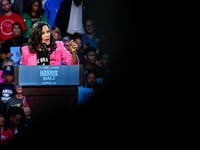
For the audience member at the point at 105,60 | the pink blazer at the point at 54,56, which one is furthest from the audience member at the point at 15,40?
the pink blazer at the point at 54,56

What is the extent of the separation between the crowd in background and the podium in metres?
1.26

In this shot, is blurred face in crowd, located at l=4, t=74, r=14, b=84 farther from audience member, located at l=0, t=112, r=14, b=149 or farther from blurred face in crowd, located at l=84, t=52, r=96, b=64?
blurred face in crowd, located at l=84, t=52, r=96, b=64

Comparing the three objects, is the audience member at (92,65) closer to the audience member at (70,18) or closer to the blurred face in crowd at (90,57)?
the blurred face in crowd at (90,57)

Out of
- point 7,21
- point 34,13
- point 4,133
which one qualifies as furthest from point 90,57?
point 4,133

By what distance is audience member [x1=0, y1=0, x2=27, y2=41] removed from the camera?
384cm

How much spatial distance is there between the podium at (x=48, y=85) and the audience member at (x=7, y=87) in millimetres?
1331

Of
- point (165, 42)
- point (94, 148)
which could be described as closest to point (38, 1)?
point (165, 42)

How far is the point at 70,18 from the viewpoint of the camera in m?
3.76

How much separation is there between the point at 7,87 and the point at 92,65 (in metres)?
1.06

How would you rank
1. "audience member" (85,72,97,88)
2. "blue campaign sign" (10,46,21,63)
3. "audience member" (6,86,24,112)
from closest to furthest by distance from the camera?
1. "audience member" (6,86,24,112)
2. "audience member" (85,72,97,88)
3. "blue campaign sign" (10,46,21,63)

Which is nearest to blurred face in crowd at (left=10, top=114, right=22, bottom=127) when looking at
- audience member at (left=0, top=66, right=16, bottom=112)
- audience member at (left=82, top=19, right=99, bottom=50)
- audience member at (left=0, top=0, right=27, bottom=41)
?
audience member at (left=0, top=66, right=16, bottom=112)

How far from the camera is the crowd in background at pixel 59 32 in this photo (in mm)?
3339

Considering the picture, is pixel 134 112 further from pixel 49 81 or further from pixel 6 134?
pixel 6 134

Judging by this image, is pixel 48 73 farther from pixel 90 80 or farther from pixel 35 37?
pixel 90 80
